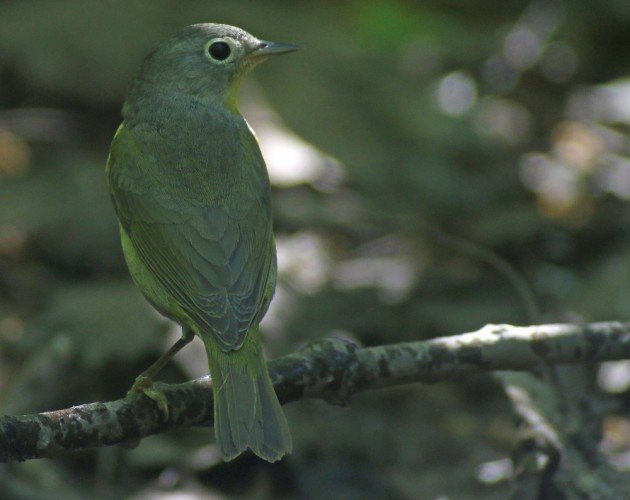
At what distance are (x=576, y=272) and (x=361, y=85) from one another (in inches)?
77.1

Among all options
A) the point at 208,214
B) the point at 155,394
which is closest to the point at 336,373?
the point at 155,394

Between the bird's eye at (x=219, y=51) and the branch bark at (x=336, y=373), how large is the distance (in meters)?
1.42

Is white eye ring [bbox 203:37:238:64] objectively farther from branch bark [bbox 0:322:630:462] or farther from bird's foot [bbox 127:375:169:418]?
bird's foot [bbox 127:375:169:418]

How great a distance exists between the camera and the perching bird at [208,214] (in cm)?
319

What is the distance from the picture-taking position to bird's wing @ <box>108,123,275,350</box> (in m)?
3.37

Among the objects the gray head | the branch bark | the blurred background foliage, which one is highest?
the gray head

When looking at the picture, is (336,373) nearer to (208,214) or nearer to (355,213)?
(208,214)

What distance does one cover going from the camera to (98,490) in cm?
435

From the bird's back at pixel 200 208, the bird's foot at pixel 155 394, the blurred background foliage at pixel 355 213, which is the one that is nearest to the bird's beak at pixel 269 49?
the bird's back at pixel 200 208

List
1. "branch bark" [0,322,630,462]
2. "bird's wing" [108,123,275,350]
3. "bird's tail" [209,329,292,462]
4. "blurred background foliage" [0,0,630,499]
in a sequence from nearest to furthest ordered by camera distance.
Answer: "branch bark" [0,322,630,462] → "bird's tail" [209,329,292,462] → "bird's wing" [108,123,275,350] → "blurred background foliage" [0,0,630,499]

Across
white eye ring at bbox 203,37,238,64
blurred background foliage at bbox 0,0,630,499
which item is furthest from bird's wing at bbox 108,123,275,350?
blurred background foliage at bbox 0,0,630,499

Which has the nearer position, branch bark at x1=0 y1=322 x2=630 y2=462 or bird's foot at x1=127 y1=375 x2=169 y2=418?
Answer: branch bark at x1=0 y1=322 x2=630 y2=462

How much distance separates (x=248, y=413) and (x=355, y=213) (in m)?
3.29

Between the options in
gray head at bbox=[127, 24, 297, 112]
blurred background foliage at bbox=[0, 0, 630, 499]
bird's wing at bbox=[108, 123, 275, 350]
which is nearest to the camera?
bird's wing at bbox=[108, 123, 275, 350]
